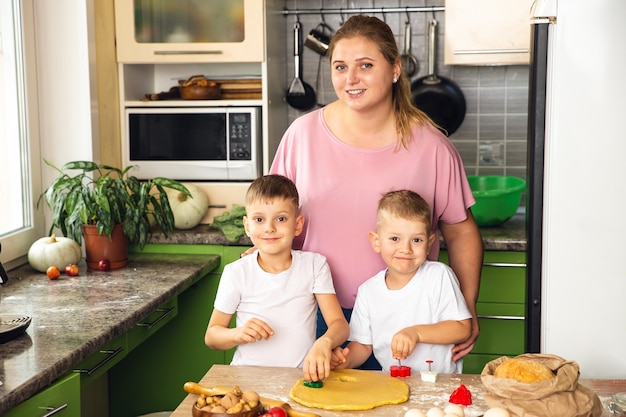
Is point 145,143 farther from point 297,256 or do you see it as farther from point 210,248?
point 297,256

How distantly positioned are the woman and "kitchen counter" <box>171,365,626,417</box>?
1.47ft

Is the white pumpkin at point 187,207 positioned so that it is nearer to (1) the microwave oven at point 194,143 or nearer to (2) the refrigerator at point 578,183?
(1) the microwave oven at point 194,143

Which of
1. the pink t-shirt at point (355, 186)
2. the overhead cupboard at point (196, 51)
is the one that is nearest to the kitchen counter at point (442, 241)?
the overhead cupboard at point (196, 51)

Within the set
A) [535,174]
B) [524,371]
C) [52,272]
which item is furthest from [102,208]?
[524,371]

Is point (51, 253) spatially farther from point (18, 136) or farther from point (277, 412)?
point (277, 412)

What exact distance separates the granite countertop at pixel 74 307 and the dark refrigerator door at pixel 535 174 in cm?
103

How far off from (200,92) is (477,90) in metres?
1.21

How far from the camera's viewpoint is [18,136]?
2.90m

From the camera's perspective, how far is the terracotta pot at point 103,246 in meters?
2.82

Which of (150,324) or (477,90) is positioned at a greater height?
(477,90)

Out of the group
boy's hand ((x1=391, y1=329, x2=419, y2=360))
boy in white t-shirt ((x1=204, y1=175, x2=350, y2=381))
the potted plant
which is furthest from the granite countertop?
boy's hand ((x1=391, y1=329, x2=419, y2=360))

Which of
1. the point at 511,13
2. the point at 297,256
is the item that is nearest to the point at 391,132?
the point at 297,256

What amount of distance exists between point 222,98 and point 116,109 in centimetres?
43

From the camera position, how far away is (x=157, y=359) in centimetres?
312
